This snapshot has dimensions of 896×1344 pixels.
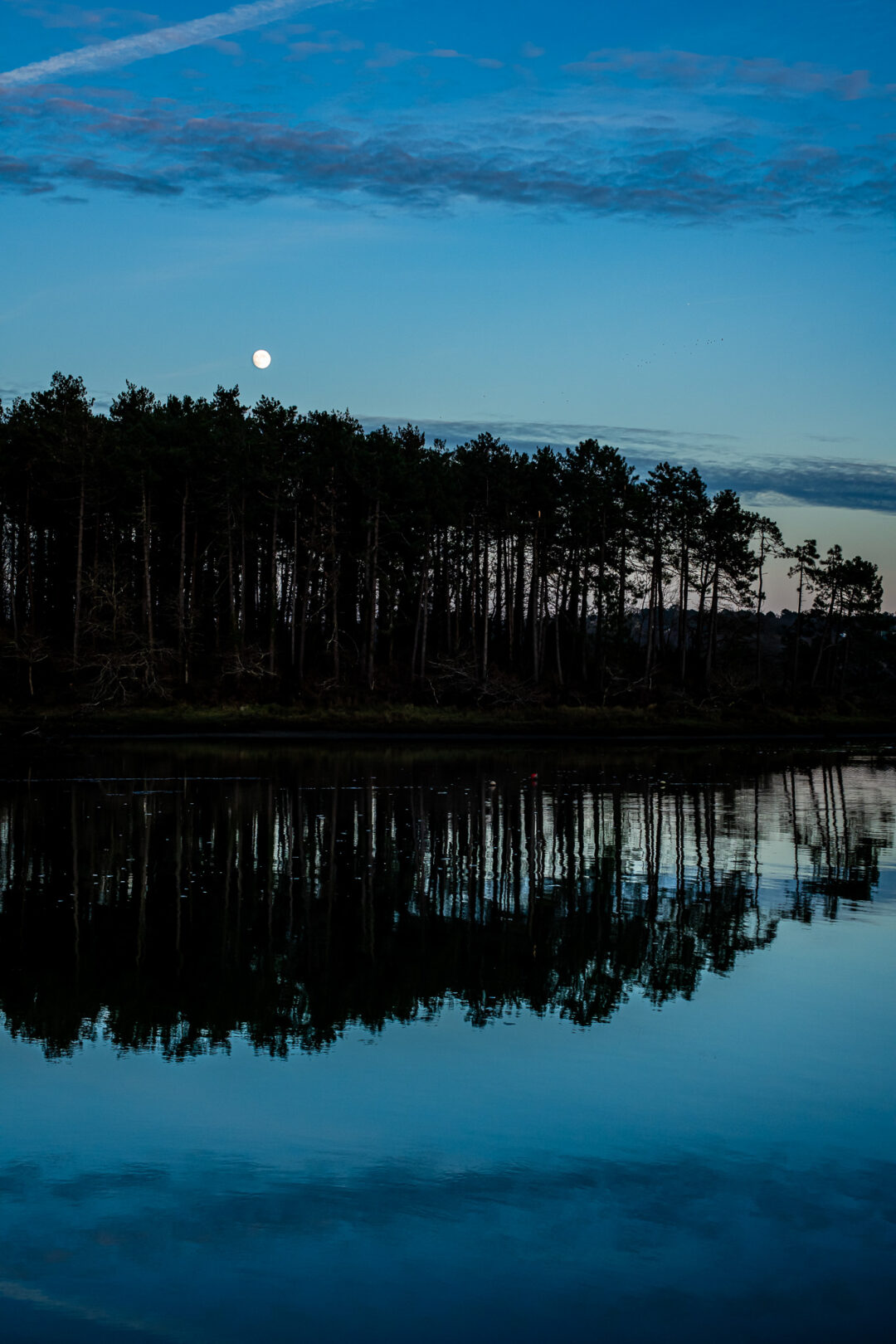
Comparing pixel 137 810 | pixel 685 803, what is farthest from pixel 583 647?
pixel 137 810

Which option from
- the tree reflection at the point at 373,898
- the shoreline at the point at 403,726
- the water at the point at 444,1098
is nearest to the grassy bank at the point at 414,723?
the shoreline at the point at 403,726

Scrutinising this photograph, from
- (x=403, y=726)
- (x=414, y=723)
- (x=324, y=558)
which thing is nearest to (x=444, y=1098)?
(x=403, y=726)

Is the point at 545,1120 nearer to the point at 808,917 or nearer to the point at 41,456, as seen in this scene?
the point at 808,917

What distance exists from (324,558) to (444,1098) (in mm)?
62349

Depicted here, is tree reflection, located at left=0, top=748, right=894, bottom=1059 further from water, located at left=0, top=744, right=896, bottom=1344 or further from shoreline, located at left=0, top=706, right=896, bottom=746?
shoreline, located at left=0, top=706, right=896, bottom=746

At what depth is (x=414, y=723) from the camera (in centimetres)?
5859

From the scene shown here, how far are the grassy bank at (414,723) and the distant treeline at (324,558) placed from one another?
2.84 m

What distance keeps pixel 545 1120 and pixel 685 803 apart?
2267 centimetres

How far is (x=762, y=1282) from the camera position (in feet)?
18.9

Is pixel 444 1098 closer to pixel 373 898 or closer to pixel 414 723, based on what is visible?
pixel 373 898

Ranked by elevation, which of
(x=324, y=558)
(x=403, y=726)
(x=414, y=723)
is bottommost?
(x=403, y=726)

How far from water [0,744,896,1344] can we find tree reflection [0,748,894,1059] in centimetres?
8

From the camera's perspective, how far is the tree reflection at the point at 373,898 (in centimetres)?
1097

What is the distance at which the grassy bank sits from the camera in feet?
176
